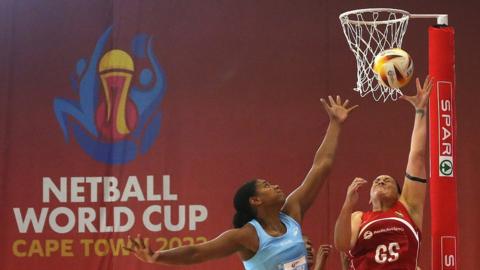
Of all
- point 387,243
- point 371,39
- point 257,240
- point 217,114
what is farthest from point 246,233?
point 217,114

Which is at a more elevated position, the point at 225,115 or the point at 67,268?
the point at 225,115

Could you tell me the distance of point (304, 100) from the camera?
8.62 m

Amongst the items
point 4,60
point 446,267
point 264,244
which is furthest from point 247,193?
point 4,60

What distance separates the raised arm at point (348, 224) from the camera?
5.00 metres

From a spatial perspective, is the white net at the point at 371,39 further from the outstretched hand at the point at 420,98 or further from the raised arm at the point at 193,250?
the raised arm at the point at 193,250

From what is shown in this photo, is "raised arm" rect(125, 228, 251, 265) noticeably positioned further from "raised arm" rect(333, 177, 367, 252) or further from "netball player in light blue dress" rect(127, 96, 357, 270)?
"raised arm" rect(333, 177, 367, 252)

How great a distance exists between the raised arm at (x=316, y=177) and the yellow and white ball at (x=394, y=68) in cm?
58

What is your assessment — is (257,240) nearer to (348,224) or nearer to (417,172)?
(348,224)

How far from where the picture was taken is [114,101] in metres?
8.72

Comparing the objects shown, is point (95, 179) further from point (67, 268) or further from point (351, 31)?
point (351, 31)

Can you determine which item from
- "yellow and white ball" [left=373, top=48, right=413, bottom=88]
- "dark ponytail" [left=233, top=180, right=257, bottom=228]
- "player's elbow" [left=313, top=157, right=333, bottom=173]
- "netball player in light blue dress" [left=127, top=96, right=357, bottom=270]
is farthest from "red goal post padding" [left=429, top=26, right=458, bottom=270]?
"dark ponytail" [left=233, top=180, right=257, bottom=228]

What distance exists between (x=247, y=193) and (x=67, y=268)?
4448 mm

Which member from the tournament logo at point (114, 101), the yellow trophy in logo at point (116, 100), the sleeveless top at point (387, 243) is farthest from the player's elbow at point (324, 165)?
the yellow trophy in logo at point (116, 100)

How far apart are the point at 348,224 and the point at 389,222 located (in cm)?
27
